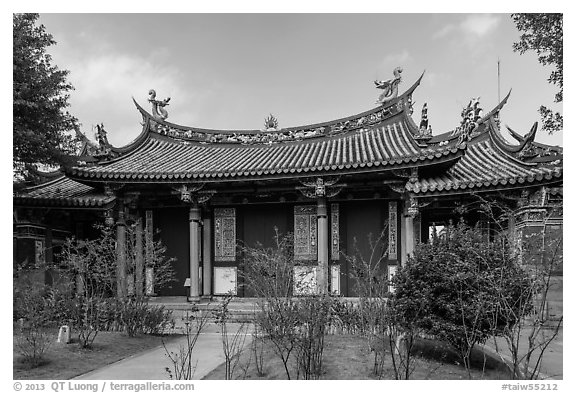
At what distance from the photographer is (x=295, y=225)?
41.3 ft

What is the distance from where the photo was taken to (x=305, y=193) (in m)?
11.8

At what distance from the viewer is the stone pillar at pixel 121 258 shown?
950 cm

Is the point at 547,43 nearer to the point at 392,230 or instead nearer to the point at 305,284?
the point at 392,230

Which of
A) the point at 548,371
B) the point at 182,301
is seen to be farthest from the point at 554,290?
the point at 182,301

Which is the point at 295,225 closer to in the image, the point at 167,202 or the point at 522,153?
the point at 167,202

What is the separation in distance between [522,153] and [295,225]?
5900 mm

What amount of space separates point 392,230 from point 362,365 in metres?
5.71

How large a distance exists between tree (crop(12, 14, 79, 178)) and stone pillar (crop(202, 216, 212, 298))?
162 inches

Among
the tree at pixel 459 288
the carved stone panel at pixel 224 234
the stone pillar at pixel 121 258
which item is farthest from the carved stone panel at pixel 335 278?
the stone pillar at pixel 121 258

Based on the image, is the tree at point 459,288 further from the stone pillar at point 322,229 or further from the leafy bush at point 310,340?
the stone pillar at point 322,229

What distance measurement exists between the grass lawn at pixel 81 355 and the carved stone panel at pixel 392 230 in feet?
19.1

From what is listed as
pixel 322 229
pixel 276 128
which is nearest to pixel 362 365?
pixel 322 229

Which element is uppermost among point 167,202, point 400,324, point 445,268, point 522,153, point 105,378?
point 522,153

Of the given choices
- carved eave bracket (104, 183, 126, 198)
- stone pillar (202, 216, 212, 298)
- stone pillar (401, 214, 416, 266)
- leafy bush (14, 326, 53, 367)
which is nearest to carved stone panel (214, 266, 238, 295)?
stone pillar (202, 216, 212, 298)
